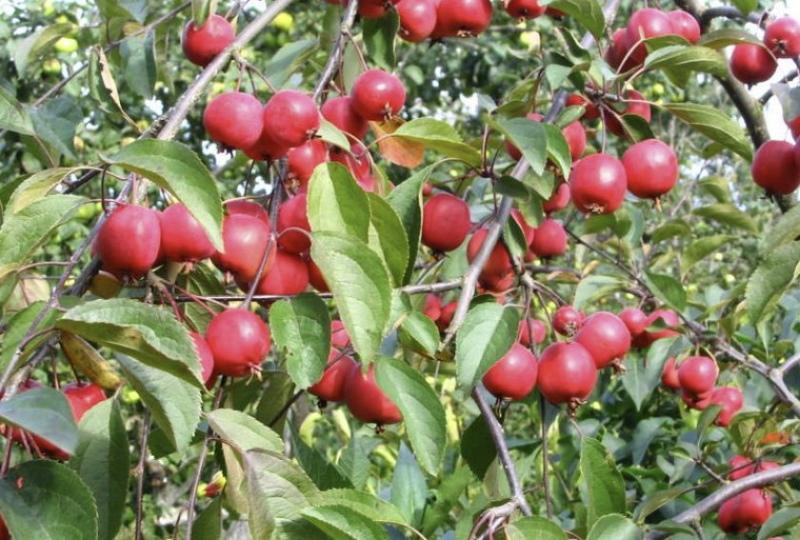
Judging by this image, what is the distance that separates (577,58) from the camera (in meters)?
1.32

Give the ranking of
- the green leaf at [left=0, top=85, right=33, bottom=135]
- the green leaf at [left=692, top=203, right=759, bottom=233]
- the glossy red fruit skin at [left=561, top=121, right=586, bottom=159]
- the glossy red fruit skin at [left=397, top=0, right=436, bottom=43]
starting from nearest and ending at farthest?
1. the green leaf at [left=0, top=85, right=33, bottom=135]
2. the glossy red fruit skin at [left=397, top=0, right=436, bottom=43]
3. the glossy red fruit skin at [left=561, top=121, right=586, bottom=159]
4. the green leaf at [left=692, top=203, right=759, bottom=233]

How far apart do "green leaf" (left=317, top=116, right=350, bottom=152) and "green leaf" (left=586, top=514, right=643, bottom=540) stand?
48cm

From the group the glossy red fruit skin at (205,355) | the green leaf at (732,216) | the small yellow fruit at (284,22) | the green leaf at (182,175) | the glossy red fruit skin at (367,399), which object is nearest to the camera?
the green leaf at (182,175)

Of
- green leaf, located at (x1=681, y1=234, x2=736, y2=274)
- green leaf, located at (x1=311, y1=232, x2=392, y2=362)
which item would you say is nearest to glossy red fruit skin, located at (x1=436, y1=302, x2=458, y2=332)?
green leaf, located at (x1=311, y1=232, x2=392, y2=362)

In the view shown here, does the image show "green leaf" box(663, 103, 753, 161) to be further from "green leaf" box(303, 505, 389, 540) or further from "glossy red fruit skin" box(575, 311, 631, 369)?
"green leaf" box(303, 505, 389, 540)

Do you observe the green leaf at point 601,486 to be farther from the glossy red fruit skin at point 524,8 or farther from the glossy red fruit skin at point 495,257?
the glossy red fruit skin at point 524,8

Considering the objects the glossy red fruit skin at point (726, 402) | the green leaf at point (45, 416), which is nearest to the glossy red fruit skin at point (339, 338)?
the green leaf at point (45, 416)

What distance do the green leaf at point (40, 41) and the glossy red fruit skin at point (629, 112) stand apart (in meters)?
0.94

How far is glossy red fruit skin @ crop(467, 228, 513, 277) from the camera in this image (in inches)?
56.8

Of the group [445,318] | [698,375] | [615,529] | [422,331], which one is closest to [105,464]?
[422,331]

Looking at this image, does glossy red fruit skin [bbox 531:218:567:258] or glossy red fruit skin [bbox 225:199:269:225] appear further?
glossy red fruit skin [bbox 531:218:567:258]

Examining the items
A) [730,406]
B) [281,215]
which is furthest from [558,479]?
[281,215]

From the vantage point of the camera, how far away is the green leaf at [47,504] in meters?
0.80

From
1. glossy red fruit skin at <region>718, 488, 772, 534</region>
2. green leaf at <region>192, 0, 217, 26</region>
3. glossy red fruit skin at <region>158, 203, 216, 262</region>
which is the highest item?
green leaf at <region>192, 0, 217, 26</region>
